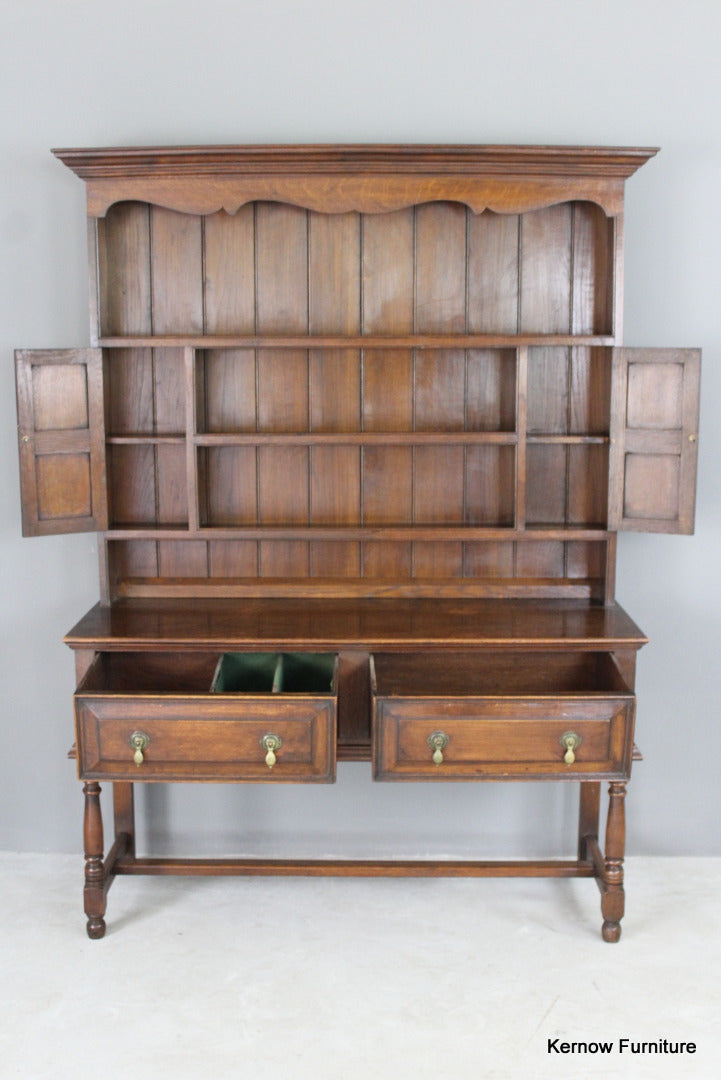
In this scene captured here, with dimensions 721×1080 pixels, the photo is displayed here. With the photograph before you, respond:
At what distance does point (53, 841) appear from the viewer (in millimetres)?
3416

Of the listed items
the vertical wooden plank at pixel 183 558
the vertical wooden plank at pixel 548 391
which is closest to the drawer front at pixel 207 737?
the vertical wooden plank at pixel 183 558

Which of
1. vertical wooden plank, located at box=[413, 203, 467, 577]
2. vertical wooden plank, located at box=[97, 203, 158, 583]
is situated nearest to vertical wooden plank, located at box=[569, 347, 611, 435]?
vertical wooden plank, located at box=[413, 203, 467, 577]

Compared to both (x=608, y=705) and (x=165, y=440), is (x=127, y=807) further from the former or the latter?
(x=608, y=705)

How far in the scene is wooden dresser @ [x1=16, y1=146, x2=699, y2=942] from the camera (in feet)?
8.84

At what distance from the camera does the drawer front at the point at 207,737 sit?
2.65 m

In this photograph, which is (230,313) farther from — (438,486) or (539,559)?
(539,559)

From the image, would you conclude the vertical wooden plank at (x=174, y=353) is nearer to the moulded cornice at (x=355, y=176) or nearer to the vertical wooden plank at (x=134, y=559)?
the vertical wooden plank at (x=134, y=559)

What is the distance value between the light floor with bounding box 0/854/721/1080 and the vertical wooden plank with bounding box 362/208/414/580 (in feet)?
3.44

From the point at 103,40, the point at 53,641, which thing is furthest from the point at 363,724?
the point at 103,40

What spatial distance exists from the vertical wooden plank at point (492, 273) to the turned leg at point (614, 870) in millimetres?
1380

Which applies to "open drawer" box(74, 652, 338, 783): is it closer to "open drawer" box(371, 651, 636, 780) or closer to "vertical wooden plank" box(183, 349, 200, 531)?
"open drawer" box(371, 651, 636, 780)

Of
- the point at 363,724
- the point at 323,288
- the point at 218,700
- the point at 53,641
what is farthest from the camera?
the point at 53,641

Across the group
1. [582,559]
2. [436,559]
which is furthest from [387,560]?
[582,559]

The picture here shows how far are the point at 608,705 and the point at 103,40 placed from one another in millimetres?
2383
